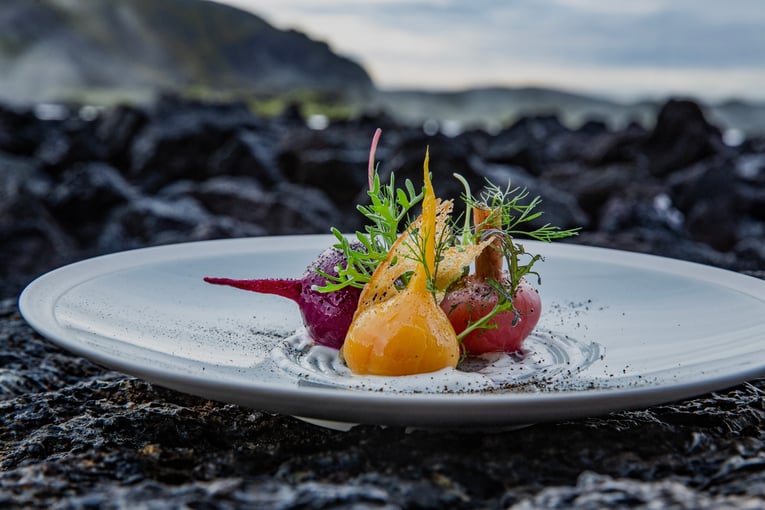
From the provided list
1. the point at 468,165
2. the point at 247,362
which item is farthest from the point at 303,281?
the point at 468,165

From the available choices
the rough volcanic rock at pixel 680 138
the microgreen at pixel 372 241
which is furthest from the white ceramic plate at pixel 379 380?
the rough volcanic rock at pixel 680 138

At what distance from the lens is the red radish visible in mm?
1487

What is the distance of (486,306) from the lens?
1488 mm

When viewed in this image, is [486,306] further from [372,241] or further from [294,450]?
[294,450]

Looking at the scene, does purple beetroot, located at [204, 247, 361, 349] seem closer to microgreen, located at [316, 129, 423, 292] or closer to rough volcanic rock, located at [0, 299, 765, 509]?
microgreen, located at [316, 129, 423, 292]

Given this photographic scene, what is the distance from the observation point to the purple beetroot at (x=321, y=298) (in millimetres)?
1534

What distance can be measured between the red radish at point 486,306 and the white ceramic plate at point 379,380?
0.11 meters

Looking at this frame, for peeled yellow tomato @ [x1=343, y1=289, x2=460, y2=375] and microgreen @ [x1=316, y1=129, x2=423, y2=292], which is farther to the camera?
microgreen @ [x1=316, y1=129, x2=423, y2=292]

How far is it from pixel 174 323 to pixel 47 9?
1200 cm

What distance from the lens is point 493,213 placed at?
1.49 metres

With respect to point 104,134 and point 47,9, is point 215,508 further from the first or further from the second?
point 47,9

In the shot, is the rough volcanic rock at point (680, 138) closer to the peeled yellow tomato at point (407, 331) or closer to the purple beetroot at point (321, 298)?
the purple beetroot at point (321, 298)

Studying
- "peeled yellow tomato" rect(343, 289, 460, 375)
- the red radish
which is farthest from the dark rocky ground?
the red radish

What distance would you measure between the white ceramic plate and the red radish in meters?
0.11
